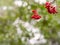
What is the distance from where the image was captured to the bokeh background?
2.01 metres

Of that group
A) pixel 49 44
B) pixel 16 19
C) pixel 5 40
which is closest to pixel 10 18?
pixel 16 19

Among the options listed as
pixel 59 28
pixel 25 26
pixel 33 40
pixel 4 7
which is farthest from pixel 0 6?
pixel 59 28

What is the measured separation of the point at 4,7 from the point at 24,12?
0.68 ft

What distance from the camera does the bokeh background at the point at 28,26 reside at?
6.58 feet

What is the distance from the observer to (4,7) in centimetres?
212

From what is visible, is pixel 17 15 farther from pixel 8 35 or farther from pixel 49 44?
pixel 49 44

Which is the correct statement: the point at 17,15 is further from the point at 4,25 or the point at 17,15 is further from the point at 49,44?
the point at 49,44

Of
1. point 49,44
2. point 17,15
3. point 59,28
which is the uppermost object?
point 17,15

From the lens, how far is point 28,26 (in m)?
2.04

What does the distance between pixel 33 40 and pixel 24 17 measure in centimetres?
23

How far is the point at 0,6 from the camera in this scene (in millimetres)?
2125

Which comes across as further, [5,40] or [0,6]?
[0,6]

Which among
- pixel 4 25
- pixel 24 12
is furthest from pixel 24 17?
pixel 4 25

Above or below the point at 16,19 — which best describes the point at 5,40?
below
